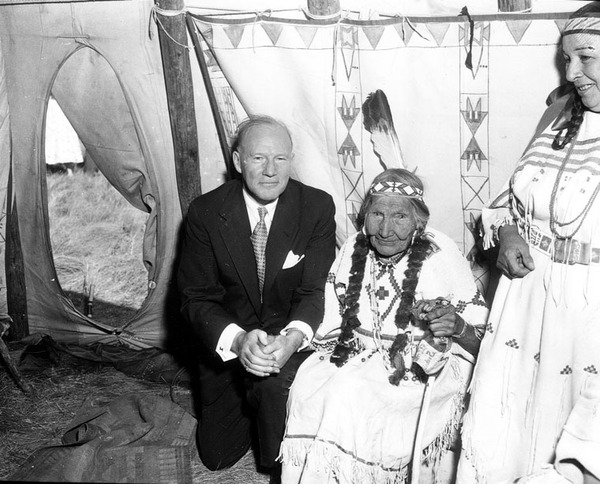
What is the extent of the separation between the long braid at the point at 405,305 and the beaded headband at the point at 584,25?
1184 millimetres

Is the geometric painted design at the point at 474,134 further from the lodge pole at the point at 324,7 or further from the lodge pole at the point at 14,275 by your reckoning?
the lodge pole at the point at 14,275

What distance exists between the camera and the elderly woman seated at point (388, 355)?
10.7ft

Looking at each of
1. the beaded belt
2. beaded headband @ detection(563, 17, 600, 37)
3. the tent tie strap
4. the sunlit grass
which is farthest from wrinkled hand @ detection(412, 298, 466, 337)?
the sunlit grass

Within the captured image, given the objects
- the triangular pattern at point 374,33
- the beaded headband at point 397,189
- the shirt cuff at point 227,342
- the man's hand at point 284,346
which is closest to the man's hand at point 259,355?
the man's hand at point 284,346

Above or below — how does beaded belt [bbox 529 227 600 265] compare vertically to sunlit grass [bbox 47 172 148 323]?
above

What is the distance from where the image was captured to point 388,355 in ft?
11.6

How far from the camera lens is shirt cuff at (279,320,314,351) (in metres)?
3.65

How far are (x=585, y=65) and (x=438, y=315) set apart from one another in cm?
121

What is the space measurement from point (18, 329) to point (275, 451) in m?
2.76

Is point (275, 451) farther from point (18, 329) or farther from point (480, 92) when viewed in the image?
point (18, 329)

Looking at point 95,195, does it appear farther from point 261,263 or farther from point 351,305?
point 351,305

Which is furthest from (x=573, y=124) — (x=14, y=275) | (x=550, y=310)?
(x=14, y=275)

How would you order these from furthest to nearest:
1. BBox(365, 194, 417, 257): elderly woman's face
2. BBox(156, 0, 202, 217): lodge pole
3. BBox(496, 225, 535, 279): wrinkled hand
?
BBox(156, 0, 202, 217): lodge pole
BBox(365, 194, 417, 257): elderly woman's face
BBox(496, 225, 535, 279): wrinkled hand

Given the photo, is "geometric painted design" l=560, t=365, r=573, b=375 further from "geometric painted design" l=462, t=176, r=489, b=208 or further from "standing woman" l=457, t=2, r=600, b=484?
"geometric painted design" l=462, t=176, r=489, b=208
